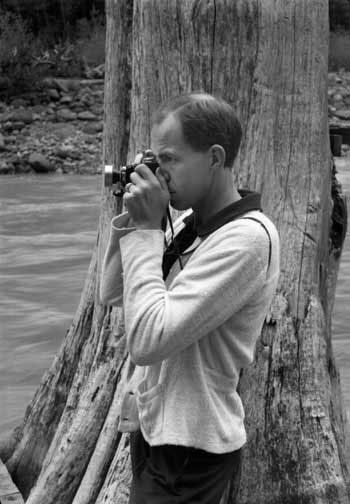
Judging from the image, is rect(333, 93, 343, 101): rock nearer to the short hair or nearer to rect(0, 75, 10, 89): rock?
rect(0, 75, 10, 89): rock

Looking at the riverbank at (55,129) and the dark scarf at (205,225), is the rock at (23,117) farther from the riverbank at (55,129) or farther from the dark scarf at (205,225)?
the dark scarf at (205,225)

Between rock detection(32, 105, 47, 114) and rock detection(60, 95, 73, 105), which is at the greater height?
rock detection(60, 95, 73, 105)

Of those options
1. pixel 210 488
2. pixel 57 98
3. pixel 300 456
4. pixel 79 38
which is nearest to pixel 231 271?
pixel 210 488

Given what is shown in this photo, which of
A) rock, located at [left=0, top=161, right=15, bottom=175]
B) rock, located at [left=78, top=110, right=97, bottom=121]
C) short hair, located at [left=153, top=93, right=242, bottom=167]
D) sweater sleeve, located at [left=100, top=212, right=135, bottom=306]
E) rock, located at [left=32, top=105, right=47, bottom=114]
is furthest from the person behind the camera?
rock, located at [left=32, top=105, right=47, bottom=114]

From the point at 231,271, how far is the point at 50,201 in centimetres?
1401

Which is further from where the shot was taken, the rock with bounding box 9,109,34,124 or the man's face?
the rock with bounding box 9,109,34,124

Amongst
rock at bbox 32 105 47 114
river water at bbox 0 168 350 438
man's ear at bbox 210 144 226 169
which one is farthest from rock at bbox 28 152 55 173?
man's ear at bbox 210 144 226 169

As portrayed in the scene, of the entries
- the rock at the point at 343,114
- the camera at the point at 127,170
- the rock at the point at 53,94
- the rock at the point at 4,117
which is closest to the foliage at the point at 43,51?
the rock at the point at 53,94

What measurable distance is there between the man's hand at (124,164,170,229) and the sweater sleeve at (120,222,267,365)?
0.06m

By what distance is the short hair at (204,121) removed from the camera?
247 centimetres

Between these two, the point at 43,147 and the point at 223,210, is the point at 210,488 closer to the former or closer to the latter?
the point at 223,210

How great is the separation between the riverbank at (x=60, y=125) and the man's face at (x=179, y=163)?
17772 mm

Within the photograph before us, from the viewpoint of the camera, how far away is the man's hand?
2451mm

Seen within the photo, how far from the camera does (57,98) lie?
2564 cm
